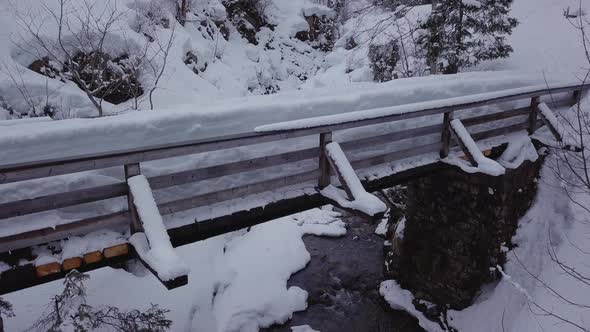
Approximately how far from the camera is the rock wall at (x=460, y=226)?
6.66 m

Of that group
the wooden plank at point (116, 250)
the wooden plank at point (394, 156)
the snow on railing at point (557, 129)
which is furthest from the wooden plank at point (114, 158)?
the snow on railing at point (557, 129)

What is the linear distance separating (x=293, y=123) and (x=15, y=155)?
2.81 meters

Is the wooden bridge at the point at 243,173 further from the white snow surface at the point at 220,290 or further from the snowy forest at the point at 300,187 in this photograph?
the white snow surface at the point at 220,290

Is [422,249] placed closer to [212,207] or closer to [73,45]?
[212,207]

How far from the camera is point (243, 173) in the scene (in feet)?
15.5

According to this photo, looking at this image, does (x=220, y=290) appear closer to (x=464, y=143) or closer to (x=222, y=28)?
(x=464, y=143)

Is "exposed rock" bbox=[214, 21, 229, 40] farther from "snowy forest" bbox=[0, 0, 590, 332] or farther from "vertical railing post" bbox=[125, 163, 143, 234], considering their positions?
"vertical railing post" bbox=[125, 163, 143, 234]

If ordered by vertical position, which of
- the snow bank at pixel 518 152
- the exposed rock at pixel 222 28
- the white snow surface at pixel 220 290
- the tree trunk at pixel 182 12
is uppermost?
the tree trunk at pixel 182 12

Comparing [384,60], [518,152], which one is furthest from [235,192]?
[384,60]

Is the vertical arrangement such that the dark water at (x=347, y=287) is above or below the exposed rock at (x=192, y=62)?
below

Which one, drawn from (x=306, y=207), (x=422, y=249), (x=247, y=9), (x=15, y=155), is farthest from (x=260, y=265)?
(x=247, y=9)

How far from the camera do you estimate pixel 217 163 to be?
177 inches

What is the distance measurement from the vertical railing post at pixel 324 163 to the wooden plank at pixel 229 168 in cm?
10

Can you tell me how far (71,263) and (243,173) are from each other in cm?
204
